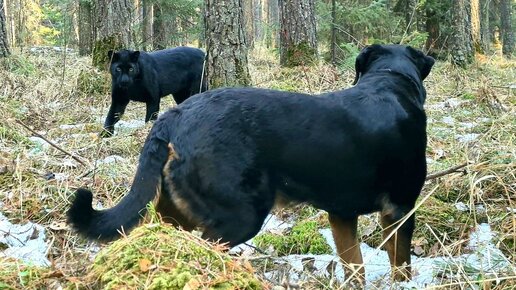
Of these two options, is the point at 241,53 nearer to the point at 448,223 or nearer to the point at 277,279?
the point at 448,223

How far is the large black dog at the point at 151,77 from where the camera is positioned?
8.59 m

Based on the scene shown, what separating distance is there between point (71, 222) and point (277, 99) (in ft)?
4.58

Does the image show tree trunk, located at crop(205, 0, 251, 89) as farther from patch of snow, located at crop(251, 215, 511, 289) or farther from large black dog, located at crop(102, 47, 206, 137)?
patch of snow, located at crop(251, 215, 511, 289)

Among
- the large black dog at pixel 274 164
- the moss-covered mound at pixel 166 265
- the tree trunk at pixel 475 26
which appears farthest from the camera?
A: the tree trunk at pixel 475 26

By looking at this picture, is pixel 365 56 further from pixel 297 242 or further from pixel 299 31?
pixel 299 31

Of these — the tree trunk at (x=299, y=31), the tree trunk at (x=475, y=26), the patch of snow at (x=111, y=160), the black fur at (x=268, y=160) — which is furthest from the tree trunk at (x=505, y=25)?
the black fur at (x=268, y=160)

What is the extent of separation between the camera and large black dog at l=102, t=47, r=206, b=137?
859cm

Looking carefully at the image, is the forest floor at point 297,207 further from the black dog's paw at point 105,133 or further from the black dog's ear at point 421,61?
the black dog's ear at point 421,61

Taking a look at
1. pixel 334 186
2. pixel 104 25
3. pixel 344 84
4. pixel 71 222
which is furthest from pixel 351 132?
pixel 104 25

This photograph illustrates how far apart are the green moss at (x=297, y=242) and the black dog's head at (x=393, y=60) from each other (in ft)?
4.23

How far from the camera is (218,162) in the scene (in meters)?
3.27

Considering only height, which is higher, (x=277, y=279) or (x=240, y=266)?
(x=240, y=266)

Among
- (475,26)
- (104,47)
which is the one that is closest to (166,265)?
(104,47)

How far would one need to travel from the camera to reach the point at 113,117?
8.09 m
